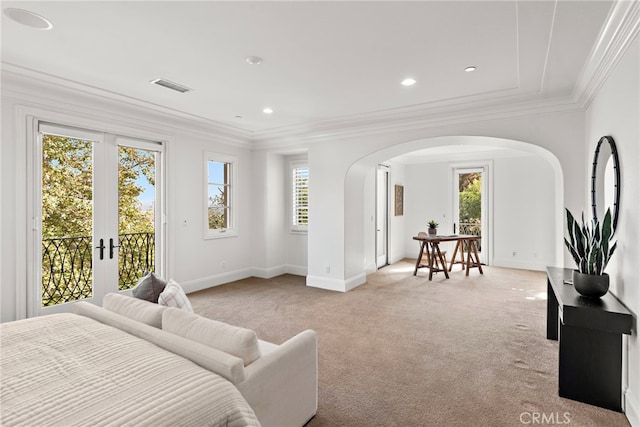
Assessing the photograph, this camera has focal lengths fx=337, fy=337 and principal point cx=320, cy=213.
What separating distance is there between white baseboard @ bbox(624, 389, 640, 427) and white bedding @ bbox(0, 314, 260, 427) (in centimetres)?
222

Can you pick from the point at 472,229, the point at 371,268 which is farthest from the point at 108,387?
the point at 472,229


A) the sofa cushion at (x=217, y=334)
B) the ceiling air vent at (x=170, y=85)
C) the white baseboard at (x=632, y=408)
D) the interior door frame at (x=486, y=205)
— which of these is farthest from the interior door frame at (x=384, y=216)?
the sofa cushion at (x=217, y=334)

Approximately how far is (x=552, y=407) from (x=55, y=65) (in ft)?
15.6

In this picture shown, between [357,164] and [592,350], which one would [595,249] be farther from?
[357,164]

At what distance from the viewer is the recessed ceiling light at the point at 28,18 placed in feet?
7.15

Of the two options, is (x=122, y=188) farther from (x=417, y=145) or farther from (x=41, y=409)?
(x=417, y=145)

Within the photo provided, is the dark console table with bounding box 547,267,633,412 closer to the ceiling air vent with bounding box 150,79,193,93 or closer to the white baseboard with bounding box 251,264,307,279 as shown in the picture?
the ceiling air vent with bounding box 150,79,193,93

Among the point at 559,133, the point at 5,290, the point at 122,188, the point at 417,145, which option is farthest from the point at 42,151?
the point at 559,133

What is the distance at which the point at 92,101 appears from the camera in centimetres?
381

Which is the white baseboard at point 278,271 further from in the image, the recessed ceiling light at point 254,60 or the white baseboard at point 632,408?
the white baseboard at point 632,408

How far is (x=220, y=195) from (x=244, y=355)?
4352 mm

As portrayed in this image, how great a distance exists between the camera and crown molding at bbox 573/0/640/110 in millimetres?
1990

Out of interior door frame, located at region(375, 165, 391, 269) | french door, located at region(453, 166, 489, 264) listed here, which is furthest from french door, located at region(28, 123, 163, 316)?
french door, located at region(453, 166, 489, 264)

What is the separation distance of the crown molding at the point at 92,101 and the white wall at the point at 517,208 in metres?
5.07
